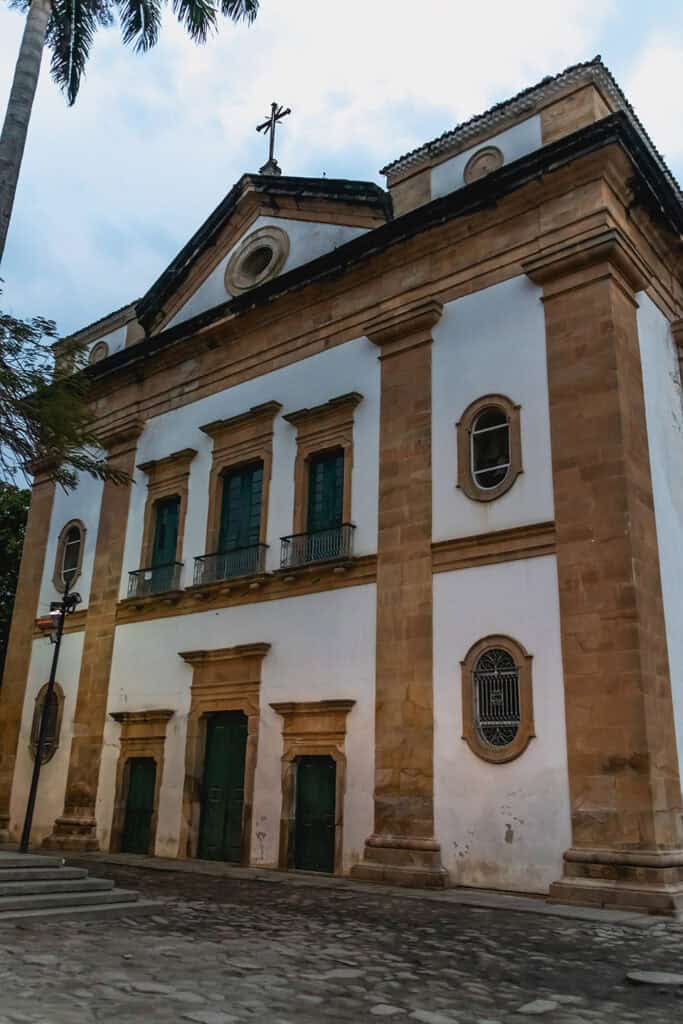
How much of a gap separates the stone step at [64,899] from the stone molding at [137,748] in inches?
218

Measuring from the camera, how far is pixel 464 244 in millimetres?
13219

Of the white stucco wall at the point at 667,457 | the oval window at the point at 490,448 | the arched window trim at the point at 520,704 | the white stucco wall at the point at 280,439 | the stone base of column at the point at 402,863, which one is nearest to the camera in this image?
the arched window trim at the point at 520,704

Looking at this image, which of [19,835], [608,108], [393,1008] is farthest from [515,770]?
[19,835]

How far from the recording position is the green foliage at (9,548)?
1040 inches

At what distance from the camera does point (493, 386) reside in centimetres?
1234

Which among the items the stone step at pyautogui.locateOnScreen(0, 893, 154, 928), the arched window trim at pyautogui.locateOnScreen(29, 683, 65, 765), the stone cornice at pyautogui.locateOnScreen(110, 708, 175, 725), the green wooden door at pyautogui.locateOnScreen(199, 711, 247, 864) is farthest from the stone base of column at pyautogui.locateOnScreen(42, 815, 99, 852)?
the stone step at pyautogui.locateOnScreen(0, 893, 154, 928)

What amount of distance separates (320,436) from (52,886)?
7694 millimetres

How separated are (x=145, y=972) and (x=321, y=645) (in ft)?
24.5

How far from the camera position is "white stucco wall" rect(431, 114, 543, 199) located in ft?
42.6

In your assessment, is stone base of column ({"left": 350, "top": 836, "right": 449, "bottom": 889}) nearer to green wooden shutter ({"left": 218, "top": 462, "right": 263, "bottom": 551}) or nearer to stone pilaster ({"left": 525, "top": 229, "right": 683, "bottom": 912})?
stone pilaster ({"left": 525, "top": 229, "right": 683, "bottom": 912})

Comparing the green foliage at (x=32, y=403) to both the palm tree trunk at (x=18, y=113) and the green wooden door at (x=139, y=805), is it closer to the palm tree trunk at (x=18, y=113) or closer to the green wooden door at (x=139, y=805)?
the palm tree trunk at (x=18, y=113)

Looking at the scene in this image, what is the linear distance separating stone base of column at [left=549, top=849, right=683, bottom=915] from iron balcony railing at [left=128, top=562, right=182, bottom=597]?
841 cm

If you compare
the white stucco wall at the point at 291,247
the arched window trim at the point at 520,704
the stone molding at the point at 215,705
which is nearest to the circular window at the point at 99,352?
the white stucco wall at the point at 291,247

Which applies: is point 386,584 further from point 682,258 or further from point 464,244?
point 682,258
